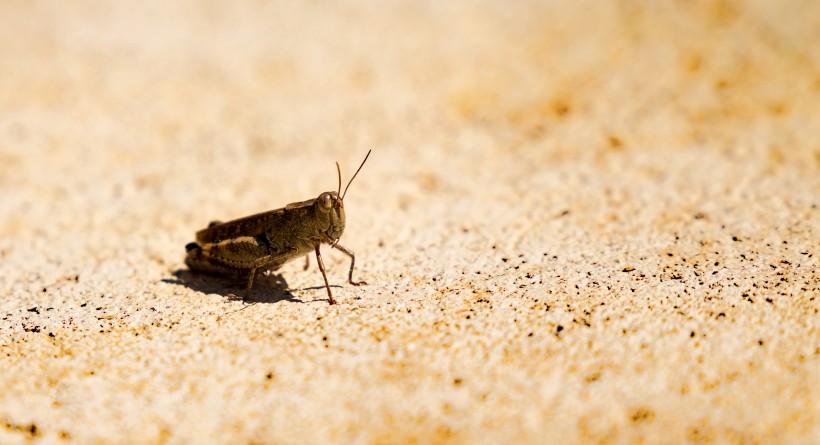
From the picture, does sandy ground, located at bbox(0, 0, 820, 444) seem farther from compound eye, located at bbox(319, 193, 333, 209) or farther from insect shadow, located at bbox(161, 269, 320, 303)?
compound eye, located at bbox(319, 193, 333, 209)

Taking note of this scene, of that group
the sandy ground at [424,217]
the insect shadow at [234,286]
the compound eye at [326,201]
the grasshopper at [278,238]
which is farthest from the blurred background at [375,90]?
the compound eye at [326,201]

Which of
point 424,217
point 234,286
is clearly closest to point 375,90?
point 424,217

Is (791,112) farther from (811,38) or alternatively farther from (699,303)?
(699,303)

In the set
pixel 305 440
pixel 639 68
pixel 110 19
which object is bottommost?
pixel 305 440

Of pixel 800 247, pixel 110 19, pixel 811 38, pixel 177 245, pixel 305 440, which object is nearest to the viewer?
pixel 305 440

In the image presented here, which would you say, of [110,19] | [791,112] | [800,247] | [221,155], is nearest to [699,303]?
[800,247]

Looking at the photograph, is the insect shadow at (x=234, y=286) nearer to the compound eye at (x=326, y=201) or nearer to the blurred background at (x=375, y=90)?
the compound eye at (x=326, y=201)

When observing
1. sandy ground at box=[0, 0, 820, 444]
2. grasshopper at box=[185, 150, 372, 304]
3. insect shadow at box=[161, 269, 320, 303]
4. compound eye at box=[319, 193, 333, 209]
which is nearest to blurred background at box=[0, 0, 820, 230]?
sandy ground at box=[0, 0, 820, 444]
